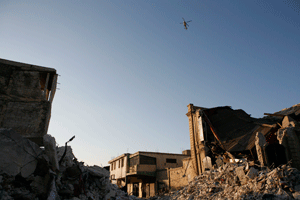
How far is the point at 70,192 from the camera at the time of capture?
7195 millimetres

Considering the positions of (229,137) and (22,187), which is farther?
(229,137)

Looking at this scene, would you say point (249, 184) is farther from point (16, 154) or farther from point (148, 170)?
point (148, 170)

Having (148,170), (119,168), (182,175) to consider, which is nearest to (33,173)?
(182,175)

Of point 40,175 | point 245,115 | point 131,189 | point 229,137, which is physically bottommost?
point 131,189

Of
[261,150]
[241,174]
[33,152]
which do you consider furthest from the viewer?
[261,150]

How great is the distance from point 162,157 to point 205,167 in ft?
38.6

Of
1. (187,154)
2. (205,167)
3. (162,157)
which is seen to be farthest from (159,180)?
(205,167)

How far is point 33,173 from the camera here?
659 centimetres

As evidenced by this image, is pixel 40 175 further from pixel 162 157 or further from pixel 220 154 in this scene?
pixel 162 157

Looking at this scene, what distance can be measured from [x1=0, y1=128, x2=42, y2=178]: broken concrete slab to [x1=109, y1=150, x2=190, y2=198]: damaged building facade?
1795 cm

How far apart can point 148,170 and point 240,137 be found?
14310mm

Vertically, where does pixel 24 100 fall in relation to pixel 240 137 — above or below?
above

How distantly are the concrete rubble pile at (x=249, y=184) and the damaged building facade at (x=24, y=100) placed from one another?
9.42 m

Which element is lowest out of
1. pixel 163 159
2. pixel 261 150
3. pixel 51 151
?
pixel 51 151
